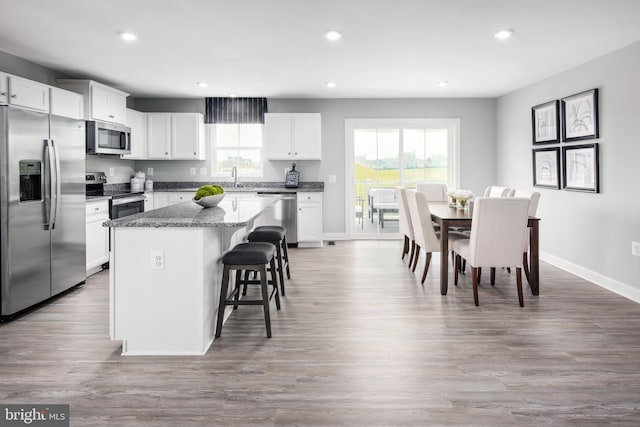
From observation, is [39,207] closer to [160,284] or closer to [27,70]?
[160,284]

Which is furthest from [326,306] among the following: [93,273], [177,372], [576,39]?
[576,39]

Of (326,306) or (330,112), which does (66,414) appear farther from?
(330,112)

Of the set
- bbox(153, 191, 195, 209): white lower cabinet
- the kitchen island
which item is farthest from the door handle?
bbox(153, 191, 195, 209): white lower cabinet

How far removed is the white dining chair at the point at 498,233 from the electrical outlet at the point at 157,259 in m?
2.53

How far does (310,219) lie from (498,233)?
3.51 meters

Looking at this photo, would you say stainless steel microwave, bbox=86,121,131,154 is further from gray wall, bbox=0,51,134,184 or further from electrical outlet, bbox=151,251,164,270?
electrical outlet, bbox=151,251,164,270

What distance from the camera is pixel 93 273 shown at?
5.08 metres

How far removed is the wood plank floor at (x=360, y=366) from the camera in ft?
6.90

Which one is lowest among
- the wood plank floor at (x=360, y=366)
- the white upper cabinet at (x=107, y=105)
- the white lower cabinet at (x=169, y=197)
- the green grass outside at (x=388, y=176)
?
the wood plank floor at (x=360, y=366)

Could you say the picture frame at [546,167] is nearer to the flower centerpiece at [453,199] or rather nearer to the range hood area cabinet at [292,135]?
the flower centerpiece at [453,199]

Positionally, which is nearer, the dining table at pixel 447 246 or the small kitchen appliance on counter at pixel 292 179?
the dining table at pixel 447 246

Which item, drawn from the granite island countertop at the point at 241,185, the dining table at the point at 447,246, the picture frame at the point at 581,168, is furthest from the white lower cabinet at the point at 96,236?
the picture frame at the point at 581,168

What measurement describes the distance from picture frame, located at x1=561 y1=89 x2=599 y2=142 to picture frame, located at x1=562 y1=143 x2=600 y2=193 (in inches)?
4.9

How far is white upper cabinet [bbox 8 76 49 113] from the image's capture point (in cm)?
402
